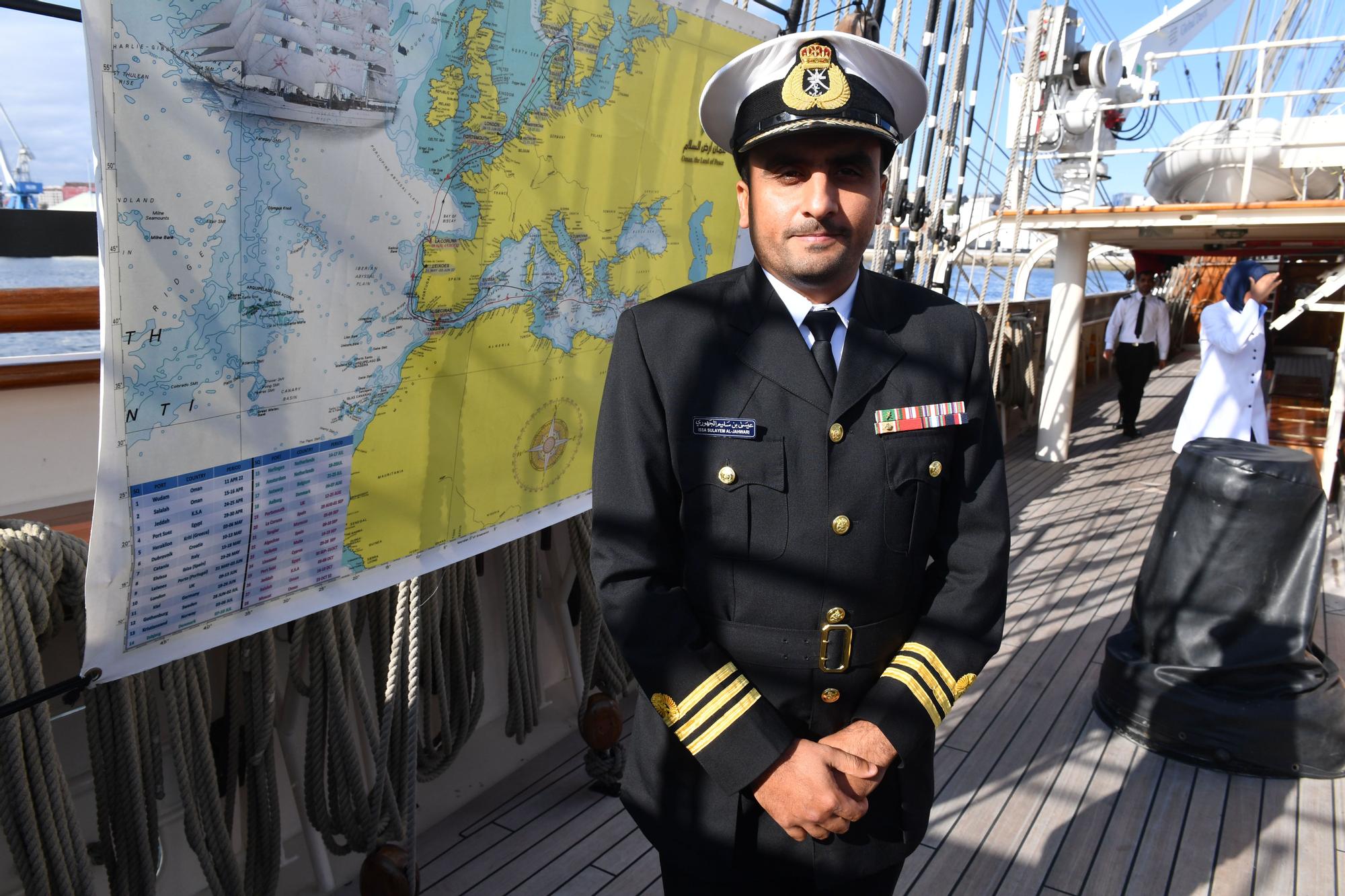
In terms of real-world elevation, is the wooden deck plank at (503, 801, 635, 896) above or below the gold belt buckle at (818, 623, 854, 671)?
below

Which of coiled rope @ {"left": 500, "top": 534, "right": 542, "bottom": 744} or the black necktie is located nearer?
the black necktie

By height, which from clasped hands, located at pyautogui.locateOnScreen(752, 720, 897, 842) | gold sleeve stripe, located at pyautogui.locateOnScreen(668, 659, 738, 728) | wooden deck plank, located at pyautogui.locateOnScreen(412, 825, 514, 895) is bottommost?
wooden deck plank, located at pyautogui.locateOnScreen(412, 825, 514, 895)

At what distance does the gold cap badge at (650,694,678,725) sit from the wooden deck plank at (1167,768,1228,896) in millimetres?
1854

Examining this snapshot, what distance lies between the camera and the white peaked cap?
1291 mm

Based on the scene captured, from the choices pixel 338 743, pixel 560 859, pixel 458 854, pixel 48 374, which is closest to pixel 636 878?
pixel 560 859

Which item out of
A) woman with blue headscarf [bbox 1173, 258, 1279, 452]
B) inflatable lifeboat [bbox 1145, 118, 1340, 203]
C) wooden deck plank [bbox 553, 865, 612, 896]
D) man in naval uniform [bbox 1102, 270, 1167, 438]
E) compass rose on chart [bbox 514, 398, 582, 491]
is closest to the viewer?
compass rose on chart [bbox 514, 398, 582, 491]

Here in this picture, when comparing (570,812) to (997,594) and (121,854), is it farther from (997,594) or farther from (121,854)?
(997,594)

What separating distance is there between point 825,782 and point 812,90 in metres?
0.94

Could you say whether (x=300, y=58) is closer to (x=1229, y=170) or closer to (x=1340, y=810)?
(x=1340, y=810)

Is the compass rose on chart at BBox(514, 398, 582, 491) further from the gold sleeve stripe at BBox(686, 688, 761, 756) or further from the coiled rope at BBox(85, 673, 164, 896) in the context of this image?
the gold sleeve stripe at BBox(686, 688, 761, 756)

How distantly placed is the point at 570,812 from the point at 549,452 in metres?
1.08

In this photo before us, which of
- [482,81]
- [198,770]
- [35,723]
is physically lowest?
[198,770]

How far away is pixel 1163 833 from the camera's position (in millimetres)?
2662

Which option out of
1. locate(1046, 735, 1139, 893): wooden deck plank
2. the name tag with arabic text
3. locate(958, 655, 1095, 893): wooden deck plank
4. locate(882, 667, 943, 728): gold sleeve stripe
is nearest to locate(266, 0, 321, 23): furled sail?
the name tag with arabic text
